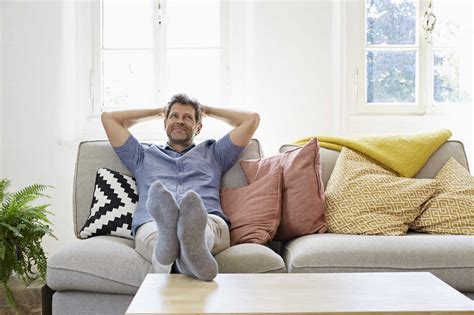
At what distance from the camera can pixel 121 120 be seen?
132 inches

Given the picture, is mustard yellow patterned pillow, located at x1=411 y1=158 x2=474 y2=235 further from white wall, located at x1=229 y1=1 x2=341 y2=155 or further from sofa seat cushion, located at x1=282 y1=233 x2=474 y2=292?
white wall, located at x1=229 y1=1 x2=341 y2=155

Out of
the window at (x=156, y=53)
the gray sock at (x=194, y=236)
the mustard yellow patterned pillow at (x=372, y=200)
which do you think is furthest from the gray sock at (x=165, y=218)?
the window at (x=156, y=53)

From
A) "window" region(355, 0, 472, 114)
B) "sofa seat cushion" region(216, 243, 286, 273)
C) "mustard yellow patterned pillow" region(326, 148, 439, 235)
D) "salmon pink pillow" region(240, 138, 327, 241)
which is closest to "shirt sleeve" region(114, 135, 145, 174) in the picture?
"salmon pink pillow" region(240, 138, 327, 241)

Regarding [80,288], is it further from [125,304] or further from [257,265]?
[257,265]

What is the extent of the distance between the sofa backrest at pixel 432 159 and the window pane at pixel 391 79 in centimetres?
98

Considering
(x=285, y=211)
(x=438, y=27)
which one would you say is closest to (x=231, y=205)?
(x=285, y=211)

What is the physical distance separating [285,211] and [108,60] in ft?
6.12

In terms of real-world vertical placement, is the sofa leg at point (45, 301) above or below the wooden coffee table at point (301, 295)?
below

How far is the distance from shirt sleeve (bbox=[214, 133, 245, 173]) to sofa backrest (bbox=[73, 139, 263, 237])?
0.04m

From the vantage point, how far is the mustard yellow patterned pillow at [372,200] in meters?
2.99

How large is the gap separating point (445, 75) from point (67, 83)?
88.5 inches

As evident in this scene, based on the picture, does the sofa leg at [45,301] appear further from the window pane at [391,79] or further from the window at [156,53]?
the window pane at [391,79]

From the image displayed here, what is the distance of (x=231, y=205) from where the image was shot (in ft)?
10.2

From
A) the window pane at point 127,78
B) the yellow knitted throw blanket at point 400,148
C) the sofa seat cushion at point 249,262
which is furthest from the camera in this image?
the window pane at point 127,78
